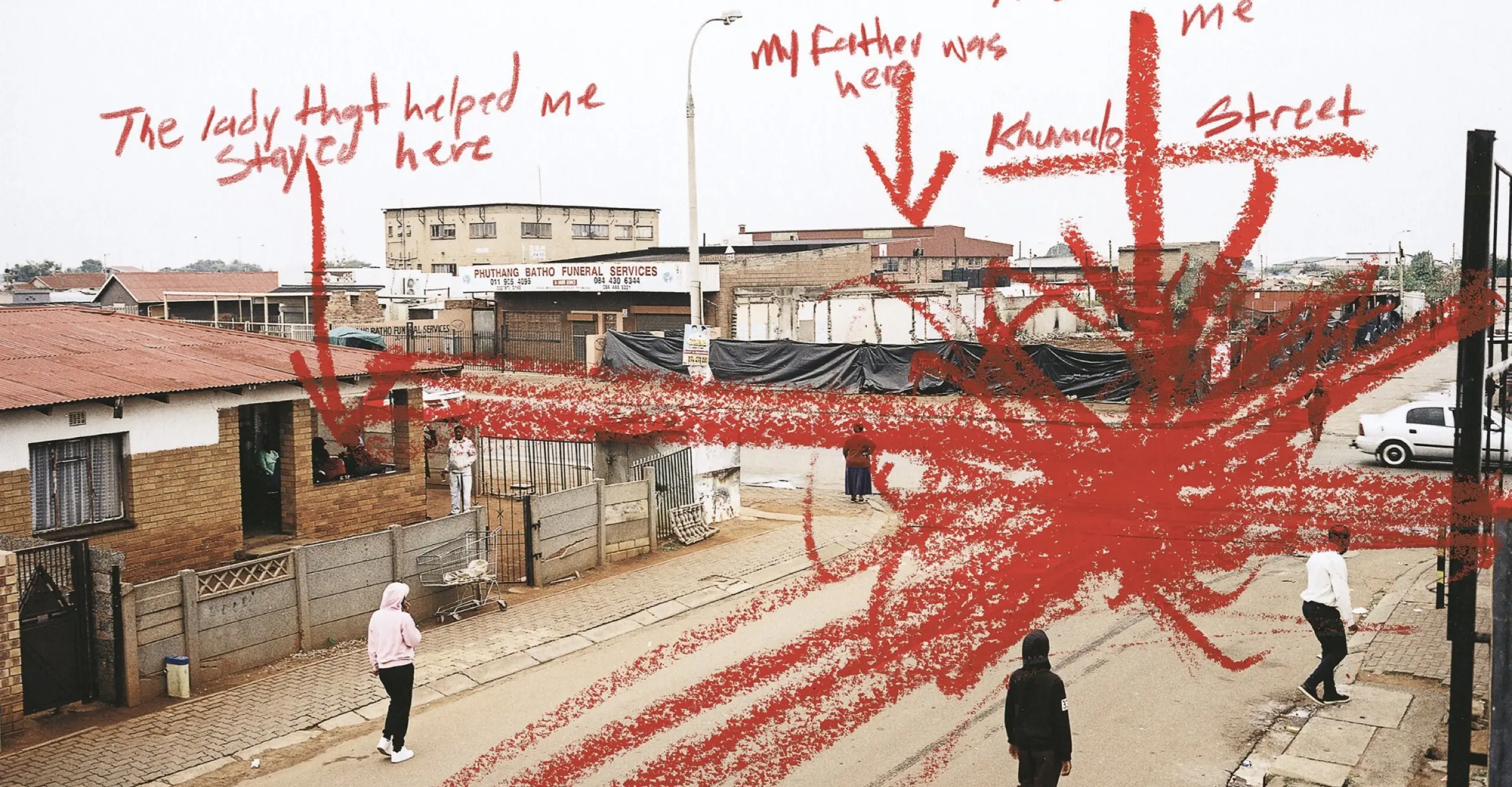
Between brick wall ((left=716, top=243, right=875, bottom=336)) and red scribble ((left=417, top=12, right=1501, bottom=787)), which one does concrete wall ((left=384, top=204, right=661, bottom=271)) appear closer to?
brick wall ((left=716, top=243, right=875, bottom=336))

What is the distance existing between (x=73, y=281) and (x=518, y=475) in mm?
67702

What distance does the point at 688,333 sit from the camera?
2364 cm

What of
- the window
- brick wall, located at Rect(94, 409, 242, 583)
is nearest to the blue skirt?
brick wall, located at Rect(94, 409, 242, 583)

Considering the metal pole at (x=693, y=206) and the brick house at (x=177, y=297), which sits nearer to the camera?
the metal pole at (x=693, y=206)

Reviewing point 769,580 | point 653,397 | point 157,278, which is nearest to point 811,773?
point 769,580

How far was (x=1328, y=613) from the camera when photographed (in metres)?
10.3

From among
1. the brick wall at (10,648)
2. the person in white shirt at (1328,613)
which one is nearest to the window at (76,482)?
the brick wall at (10,648)

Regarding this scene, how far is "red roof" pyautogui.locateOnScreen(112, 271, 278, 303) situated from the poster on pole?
34741 millimetres

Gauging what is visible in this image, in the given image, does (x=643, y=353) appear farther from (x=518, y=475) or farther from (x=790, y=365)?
(x=518, y=475)

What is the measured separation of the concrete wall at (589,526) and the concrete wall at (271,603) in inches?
51.1

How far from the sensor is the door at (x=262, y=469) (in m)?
16.2

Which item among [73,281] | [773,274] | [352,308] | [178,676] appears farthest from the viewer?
[73,281]

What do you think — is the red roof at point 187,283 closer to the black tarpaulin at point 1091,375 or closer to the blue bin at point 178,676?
the black tarpaulin at point 1091,375

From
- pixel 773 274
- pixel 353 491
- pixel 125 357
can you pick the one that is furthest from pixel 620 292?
pixel 125 357
